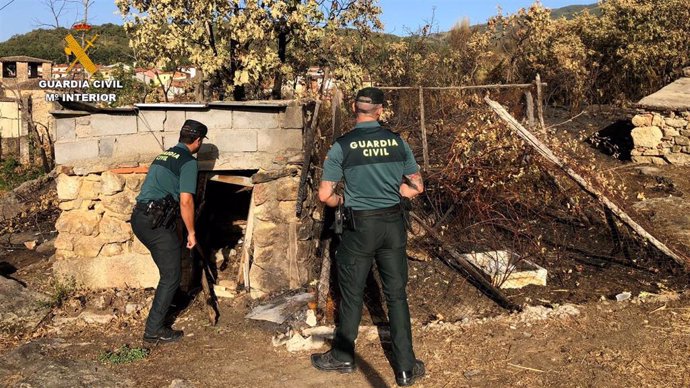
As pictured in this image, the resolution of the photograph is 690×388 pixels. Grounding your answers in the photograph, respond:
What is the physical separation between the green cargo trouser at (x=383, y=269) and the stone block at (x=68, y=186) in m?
3.51

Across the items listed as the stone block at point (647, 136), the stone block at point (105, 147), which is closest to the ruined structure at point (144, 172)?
the stone block at point (105, 147)

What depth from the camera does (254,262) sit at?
6156 mm

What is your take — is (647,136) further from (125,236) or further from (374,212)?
(125,236)

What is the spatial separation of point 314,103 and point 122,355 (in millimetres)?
3416

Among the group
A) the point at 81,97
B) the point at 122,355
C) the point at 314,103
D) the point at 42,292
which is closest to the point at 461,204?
the point at 314,103

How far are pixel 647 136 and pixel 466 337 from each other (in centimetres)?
769

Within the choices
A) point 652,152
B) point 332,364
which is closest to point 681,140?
point 652,152

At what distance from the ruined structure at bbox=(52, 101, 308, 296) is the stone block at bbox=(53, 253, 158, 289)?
11 mm

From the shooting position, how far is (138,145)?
6172 millimetres

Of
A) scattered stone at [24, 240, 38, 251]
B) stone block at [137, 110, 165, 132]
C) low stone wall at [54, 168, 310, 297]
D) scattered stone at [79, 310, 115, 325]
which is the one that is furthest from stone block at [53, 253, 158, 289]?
scattered stone at [24, 240, 38, 251]

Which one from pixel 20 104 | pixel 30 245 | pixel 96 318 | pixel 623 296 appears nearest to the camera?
pixel 623 296

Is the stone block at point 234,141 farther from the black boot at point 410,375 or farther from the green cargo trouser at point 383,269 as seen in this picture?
the black boot at point 410,375

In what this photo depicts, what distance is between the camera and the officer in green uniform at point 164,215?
495 cm

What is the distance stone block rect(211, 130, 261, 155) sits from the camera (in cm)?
611
